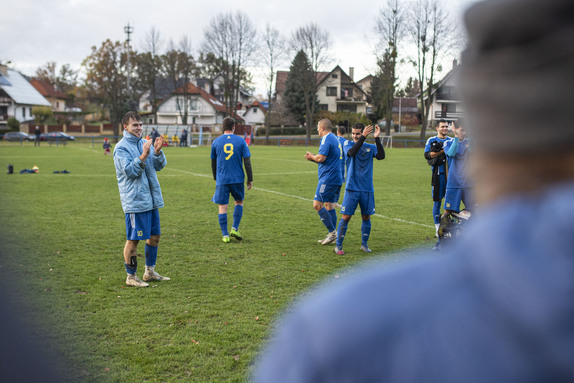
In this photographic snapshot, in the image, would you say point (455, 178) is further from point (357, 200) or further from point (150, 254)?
point (150, 254)

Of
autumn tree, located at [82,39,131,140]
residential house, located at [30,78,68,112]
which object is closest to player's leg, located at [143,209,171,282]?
autumn tree, located at [82,39,131,140]

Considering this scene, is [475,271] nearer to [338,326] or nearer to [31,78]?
[338,326]

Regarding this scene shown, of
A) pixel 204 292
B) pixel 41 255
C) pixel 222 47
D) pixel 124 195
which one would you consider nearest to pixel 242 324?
pixel 204 292

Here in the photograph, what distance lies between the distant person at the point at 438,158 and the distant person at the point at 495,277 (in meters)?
9.00

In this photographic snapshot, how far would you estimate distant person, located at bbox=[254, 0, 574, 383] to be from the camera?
0.63 m

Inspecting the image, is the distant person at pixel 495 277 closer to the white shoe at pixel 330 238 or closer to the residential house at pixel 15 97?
the white shoe at pixel 330 238

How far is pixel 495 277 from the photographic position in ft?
2.09

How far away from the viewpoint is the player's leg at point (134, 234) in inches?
273

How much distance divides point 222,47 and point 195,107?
2543 centimetres

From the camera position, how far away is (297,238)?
10320mm

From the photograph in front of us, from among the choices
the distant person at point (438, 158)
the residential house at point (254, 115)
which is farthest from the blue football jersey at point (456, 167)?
the residential house at point (254, 115)

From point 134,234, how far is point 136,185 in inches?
25.3

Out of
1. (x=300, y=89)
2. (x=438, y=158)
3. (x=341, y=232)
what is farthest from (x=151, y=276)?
(x=300, y=89)

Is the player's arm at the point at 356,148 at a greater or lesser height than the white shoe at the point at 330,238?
greater
